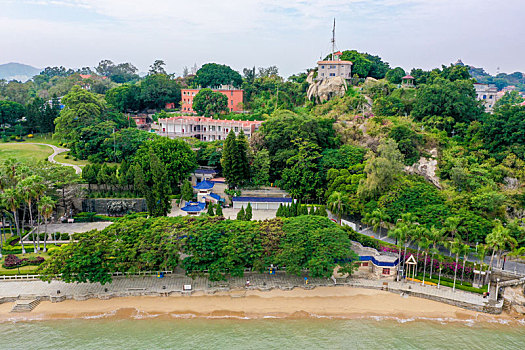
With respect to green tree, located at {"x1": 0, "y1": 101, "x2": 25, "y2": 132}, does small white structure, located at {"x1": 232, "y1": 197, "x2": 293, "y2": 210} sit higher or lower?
lower

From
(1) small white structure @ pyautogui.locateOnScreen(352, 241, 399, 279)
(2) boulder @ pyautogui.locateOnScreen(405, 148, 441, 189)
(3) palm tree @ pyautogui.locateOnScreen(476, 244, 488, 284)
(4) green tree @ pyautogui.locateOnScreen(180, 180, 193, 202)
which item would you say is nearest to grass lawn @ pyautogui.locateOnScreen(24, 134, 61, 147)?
(4) green tree @ pyautogui.locateOnScreen(180, 180, 193, 202)

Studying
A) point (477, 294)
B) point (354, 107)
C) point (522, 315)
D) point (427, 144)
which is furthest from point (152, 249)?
point (354, 107)

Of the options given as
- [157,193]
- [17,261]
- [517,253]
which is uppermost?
[157,193]

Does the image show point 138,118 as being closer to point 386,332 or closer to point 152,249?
point 152,249

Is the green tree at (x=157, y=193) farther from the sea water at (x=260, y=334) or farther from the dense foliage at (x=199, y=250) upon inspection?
the sea water at (x=260, y=334)

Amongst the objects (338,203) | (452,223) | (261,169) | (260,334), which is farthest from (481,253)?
(261,169)

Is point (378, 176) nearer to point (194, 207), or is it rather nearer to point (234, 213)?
point (234, 213)

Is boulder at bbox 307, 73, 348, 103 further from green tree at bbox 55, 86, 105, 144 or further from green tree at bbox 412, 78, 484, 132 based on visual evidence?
green tree at bbox 55, 86, 105, 144
